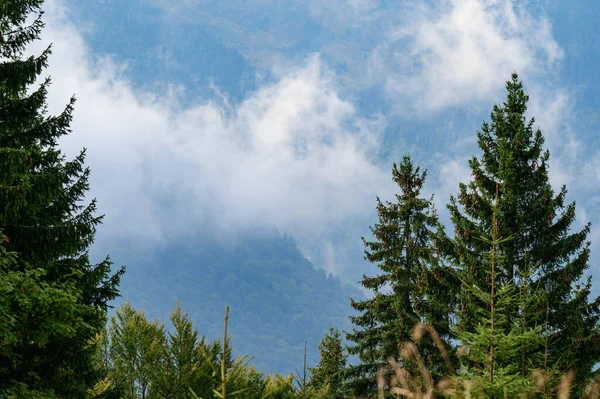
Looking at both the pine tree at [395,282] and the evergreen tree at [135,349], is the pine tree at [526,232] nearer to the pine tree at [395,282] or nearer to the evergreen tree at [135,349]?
the pine tree at [395,282]

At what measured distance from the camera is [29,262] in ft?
38.5

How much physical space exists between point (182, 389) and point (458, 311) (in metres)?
8.92

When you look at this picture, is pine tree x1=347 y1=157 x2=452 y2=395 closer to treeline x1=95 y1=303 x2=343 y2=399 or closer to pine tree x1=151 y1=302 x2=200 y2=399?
treeline x1=95 y1=303 x2=343 y2=399

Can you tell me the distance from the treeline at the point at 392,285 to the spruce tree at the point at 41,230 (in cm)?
3

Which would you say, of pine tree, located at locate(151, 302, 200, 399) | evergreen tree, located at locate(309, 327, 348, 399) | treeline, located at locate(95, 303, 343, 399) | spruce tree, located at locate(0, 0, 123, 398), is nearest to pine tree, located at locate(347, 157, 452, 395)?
treeline, located at locate(95, 303, 343, 399)

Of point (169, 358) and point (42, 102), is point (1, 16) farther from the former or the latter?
point (169, 358)

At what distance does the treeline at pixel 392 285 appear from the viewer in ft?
25.7

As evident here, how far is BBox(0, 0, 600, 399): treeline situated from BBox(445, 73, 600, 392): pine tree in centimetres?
5

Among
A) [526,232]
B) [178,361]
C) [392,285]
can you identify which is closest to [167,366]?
[178,361]

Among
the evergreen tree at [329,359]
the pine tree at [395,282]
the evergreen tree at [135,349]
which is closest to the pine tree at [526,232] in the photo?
the pine tree at [395,282]

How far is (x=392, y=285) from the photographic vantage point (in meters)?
25.2

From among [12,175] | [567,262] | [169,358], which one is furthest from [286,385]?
[12,175]

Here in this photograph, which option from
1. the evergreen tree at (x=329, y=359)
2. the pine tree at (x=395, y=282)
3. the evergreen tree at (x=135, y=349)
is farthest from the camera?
Result: the evergreen tree at (x=329, y=359)

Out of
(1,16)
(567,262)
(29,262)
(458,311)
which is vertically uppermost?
(1,16)
